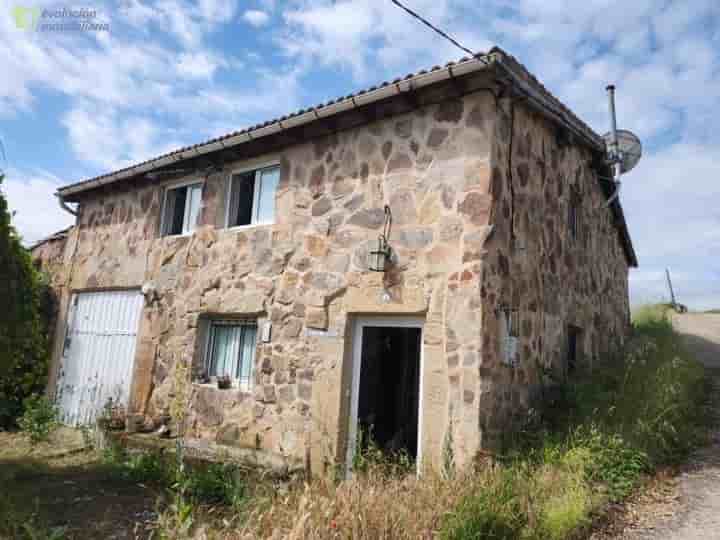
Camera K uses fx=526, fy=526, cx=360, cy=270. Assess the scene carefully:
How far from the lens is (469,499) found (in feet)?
12.8

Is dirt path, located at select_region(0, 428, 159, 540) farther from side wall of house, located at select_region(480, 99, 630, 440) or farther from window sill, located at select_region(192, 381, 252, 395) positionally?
side wall of house, located at select_region(480, 99, 630, 440)

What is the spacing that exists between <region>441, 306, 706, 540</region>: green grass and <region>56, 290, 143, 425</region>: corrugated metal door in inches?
264

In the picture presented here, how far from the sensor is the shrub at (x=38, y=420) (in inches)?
324

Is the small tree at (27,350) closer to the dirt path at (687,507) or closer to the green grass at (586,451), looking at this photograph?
the green grass at (586,451)

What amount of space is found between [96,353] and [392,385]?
5503 millimetres

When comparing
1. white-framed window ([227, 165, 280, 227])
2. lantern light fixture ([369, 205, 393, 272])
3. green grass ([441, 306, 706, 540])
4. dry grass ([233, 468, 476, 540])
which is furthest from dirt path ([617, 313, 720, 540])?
white-framed window ([227, 165, 280, 227])

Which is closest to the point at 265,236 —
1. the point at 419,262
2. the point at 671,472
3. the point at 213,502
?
the point at 419,262

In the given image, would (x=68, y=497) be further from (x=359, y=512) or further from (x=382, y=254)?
(x=382, y=254)

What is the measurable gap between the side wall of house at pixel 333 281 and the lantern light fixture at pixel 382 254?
10 cm

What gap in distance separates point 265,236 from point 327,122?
1787 millimetres

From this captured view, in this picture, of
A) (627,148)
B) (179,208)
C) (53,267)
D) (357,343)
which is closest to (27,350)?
(53,267)

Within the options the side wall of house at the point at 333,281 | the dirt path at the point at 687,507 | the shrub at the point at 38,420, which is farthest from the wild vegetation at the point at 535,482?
the shrub at the point at 38,420

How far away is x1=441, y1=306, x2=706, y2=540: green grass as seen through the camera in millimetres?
3900

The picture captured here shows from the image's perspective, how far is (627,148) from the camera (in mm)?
8930
